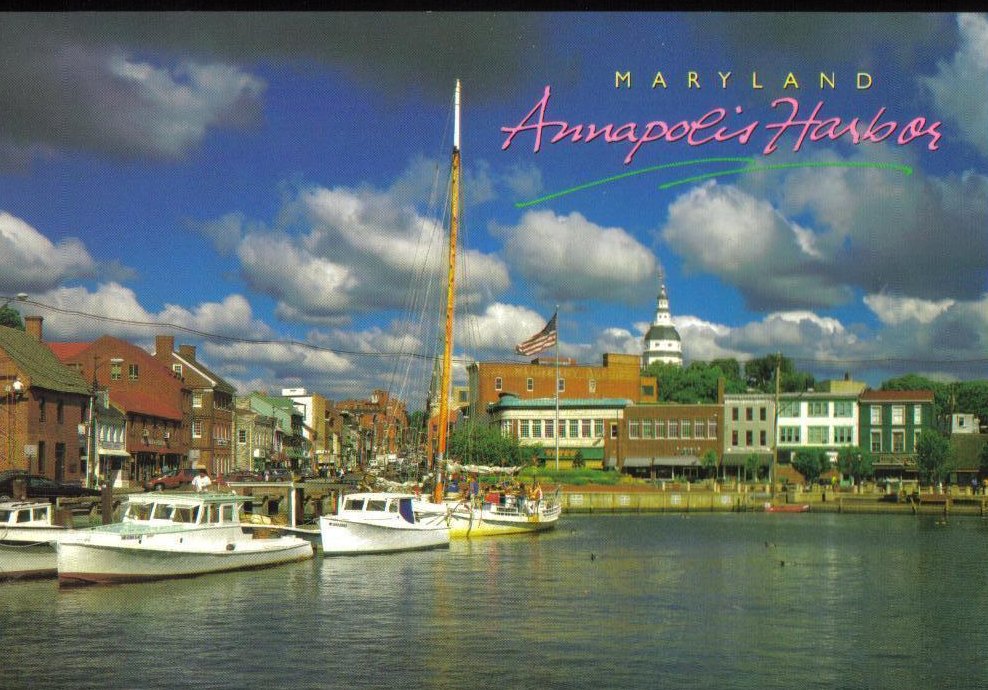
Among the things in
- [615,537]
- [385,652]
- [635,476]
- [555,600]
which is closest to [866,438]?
[635,476]

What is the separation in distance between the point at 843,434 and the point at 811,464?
34.8 ft

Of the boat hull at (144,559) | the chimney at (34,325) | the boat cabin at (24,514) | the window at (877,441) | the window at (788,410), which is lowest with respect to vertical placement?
the boat hull at (144,559)

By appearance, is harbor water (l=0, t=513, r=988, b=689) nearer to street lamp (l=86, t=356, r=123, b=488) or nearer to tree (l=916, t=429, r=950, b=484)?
street lamp (l=86, t=356, r=123, b=488)

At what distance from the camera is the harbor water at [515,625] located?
85.0 feet

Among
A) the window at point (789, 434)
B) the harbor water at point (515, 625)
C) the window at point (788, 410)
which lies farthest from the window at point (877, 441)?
the harbor water at point (515, 625)

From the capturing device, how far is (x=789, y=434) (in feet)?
419

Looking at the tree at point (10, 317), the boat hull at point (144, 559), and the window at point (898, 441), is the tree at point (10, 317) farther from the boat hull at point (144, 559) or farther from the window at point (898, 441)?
the window at point (898, 441)

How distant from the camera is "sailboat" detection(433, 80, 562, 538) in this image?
5666 cm

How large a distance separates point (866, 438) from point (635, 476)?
2479 centimetres

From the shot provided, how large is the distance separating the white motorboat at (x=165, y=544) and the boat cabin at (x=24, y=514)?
2933 mm

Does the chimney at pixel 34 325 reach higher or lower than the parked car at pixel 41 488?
higher

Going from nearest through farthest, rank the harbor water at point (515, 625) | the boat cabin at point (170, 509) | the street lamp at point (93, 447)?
the harbor water at point (515, 625), the boat cabin at point (170, 509), the street lamp at point (93, 447)

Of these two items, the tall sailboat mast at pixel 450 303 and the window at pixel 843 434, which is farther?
the window at pixel 843 434

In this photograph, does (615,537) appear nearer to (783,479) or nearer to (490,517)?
Answer: (490,517)
